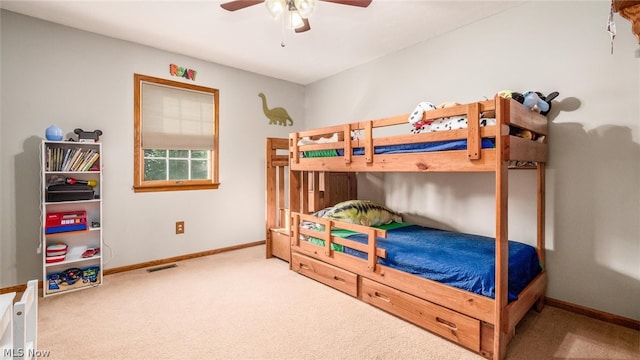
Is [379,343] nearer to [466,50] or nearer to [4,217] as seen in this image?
[466,50]

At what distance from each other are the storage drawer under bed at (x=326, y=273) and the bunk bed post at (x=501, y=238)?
42.6 inches

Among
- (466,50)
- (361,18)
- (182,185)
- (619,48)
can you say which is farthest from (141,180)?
(619,48)

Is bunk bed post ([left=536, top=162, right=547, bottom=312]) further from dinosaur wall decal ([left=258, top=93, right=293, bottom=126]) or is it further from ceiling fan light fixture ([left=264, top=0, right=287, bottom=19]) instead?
dinosaur wall decal ([left=258, top=93, right=293, bottom=126])

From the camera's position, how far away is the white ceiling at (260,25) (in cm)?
245

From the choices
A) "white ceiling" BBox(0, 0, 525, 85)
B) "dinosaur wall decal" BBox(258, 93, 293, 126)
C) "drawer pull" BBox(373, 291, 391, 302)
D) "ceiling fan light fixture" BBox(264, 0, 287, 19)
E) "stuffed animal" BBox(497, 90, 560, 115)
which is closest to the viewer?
"ceiling fan light fixture" BBox(264, 0, 287, 19)

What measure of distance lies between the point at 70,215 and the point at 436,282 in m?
3.17

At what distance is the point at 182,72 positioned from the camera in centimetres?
348

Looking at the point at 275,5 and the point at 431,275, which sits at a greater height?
the point at 275,5

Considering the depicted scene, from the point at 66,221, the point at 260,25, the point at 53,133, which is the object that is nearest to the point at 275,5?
the point at 260,25

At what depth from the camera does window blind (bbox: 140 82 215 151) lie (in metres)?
3.28

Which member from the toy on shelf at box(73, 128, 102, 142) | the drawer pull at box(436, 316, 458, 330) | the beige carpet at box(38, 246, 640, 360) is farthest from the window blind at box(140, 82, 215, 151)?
the drawer pull at box(436, 316, 458, 330)

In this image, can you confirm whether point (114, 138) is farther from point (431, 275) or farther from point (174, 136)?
point (431, 275)

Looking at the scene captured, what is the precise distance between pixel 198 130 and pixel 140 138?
0.65 m

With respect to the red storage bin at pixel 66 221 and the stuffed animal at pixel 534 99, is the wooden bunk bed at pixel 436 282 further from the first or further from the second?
the red storage bin at pixel 66 221
